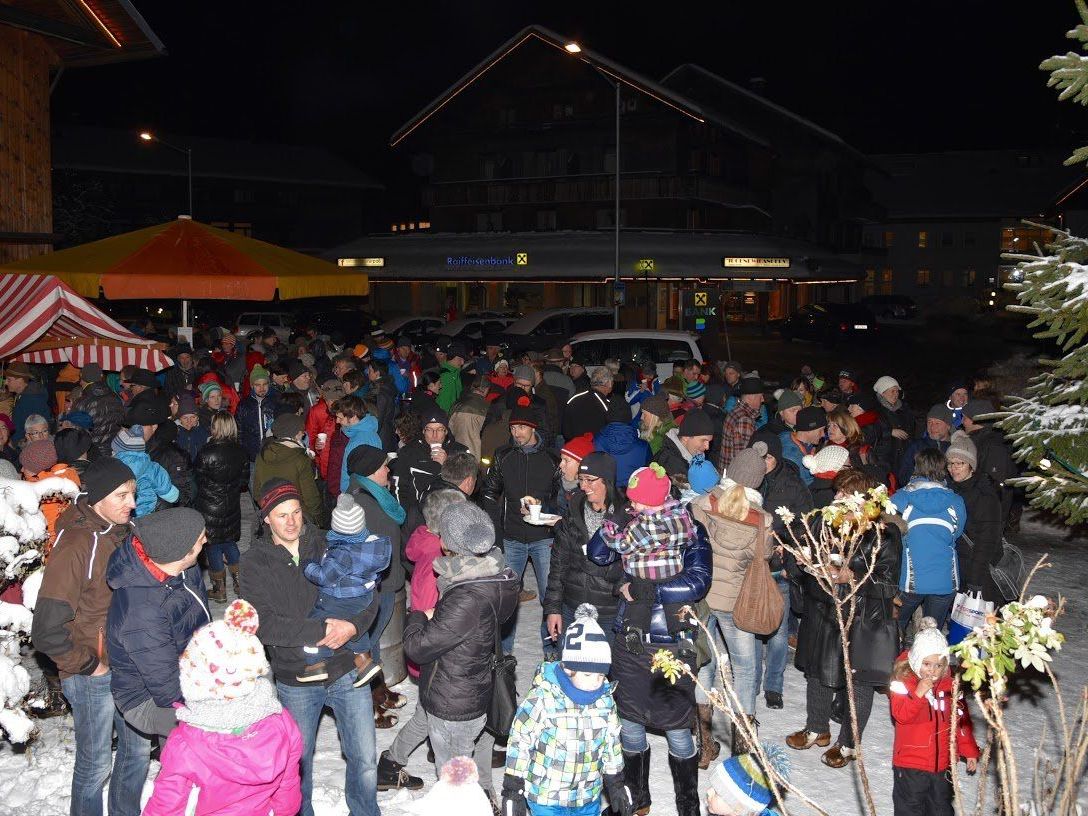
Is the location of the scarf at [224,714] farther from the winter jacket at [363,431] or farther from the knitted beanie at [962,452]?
the knitted beanie at [962,452]

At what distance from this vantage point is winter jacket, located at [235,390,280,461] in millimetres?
10547

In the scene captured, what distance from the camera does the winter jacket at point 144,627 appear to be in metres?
4.32

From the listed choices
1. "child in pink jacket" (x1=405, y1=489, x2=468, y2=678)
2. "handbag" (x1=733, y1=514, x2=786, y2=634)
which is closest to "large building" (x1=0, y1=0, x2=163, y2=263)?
"child in pink jacket" (x1=405, y1=489, x2=468, y2=678)

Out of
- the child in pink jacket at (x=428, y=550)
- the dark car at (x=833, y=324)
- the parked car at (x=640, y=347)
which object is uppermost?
the dark car at (x=833, y=324)

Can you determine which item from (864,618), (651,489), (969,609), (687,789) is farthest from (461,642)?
(969,609)

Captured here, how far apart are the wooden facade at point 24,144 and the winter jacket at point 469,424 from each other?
7.82m

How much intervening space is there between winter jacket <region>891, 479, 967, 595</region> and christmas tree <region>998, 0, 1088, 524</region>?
0.61 meters

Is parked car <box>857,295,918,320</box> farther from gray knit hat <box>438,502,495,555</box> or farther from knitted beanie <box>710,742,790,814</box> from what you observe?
knitted beanie <box>710,742,790,814</box>

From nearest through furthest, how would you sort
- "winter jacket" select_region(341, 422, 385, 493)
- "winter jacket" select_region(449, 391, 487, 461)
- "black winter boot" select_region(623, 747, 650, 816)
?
"black winter boot" select_region(623, 747, 650, 816), "winter jacket" select_region(341, 422, 385, 493), "winter jacket" select_region(449, 391, 487, 461)

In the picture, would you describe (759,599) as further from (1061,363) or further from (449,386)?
(449,386)

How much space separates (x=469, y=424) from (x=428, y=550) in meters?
4.18

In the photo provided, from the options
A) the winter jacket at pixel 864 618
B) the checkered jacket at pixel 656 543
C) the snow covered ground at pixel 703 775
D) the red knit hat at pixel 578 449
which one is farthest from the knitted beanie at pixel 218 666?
the winter jacket at pixel 864 618

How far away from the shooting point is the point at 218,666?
3580 millimetres

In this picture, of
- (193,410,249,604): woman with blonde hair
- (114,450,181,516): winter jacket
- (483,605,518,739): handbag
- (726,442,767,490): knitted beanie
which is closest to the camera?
(483,605,518,739): handbag
